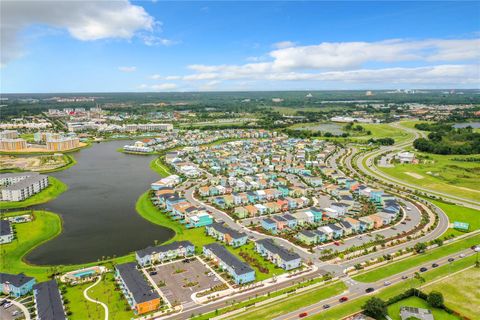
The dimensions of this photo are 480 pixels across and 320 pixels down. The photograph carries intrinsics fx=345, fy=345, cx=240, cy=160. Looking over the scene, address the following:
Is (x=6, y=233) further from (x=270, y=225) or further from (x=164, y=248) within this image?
(x=270, y=225)

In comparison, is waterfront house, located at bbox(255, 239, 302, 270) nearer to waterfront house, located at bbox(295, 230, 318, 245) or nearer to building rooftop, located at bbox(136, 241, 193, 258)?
waterfront house, located at bbox(295, 230, 318, 245)

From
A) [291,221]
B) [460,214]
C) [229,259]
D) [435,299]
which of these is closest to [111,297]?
[229,259]

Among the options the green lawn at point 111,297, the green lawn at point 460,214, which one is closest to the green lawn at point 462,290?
the green lawn at point 460,214

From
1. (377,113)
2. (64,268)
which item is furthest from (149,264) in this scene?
(377,113)

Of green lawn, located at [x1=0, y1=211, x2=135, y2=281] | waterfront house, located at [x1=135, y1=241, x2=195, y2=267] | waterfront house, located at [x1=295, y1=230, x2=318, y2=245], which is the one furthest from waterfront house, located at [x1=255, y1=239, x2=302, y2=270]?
green lawn, located at [x1=0, y1=211, x2=135, y2=281]

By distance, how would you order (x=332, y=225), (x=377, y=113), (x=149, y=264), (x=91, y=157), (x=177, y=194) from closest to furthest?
(x=149, y=264)
(x=332, y=225)
(x=177, y=194)
(x=91, y=157)
(x=377, y=113)

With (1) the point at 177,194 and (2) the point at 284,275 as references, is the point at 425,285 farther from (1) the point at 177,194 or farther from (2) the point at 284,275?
(1) the point at 177,194
